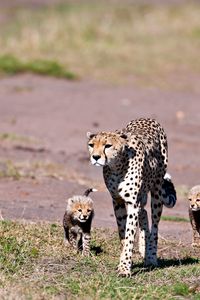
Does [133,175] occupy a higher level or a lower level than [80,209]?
higher

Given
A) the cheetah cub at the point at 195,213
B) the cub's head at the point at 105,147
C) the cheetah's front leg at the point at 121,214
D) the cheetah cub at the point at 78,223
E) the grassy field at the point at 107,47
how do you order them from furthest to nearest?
1. the grassy field at the point at 107,47
2. the cheetah cub at the point at 195,213
3. the cheetah cub at the point at 78,223
4. the cheetah's front leg at the point at 121,214
5. the cub's head at the point at 105,147

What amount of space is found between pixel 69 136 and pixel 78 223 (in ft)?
25.8

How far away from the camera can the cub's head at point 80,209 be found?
9469 mm

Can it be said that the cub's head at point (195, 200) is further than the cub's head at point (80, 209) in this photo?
Yes

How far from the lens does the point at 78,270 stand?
8492 mm

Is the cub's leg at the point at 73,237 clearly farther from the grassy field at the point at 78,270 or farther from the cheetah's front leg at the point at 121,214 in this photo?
the cheetah's front leg at the point at 121,214

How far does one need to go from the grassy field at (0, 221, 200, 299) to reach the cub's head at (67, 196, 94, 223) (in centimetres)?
29

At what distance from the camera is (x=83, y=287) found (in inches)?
304

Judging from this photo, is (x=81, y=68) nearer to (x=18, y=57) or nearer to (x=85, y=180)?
(x=18, y=57)

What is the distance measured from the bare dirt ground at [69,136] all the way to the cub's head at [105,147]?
2.36m

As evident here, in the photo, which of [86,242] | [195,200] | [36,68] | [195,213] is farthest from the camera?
[36,68]

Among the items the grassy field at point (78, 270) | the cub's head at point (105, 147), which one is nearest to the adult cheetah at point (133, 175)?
the cub's head at point (105, 147)

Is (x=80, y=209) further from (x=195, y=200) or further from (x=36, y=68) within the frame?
Answer: (x=36, y=68)

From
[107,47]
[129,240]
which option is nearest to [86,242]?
[129,240]
